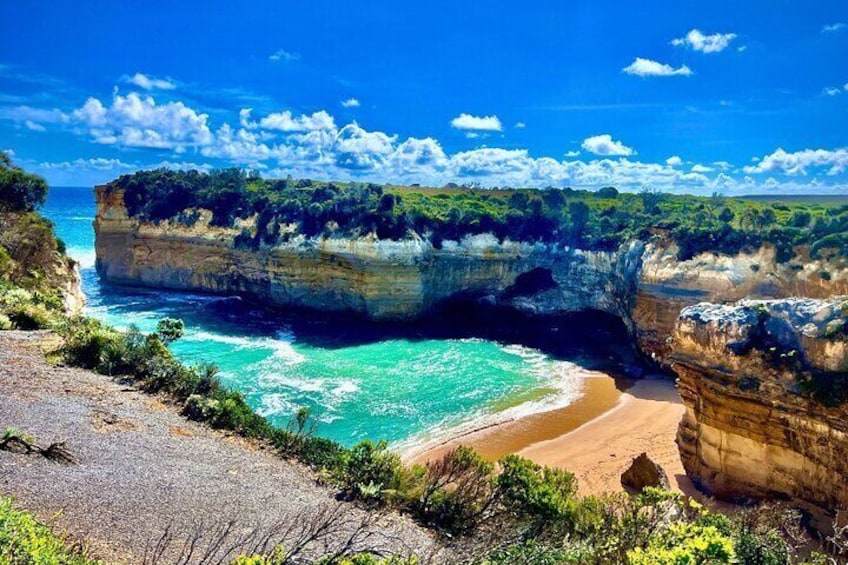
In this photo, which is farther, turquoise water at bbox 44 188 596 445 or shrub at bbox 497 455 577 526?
turquoise water at bbox 44 188 596 445

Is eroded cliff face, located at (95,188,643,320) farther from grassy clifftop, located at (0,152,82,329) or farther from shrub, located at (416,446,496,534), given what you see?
shrub, located at (416,446,496,534)

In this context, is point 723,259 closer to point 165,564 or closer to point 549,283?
point 549,283

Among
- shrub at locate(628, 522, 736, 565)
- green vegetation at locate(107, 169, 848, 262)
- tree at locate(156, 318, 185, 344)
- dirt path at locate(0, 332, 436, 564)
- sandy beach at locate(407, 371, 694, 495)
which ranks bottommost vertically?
sandy beach at locate(407, 371, 694, 495)

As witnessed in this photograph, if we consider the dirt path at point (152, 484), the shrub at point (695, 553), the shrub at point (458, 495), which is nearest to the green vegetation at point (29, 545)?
the dirt path at point (152, 484)

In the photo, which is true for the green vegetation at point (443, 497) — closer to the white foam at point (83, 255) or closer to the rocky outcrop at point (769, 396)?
the rocky outcrop at point (769, 396)

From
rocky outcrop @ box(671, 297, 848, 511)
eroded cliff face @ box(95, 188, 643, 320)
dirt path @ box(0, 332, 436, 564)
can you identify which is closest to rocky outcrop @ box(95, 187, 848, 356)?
eroded cliff face @ box(95, 188, 643, 320)
